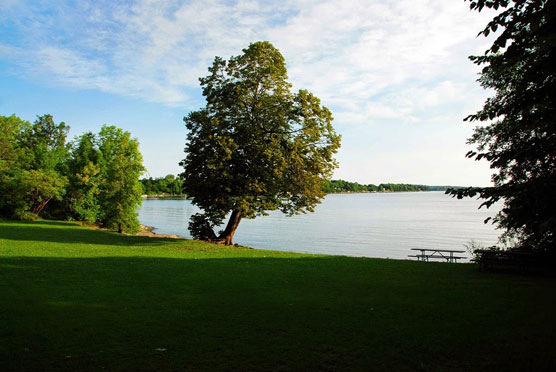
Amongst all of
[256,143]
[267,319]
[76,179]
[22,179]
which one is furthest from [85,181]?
[267,319]

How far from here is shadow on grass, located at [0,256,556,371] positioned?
5.77 metres

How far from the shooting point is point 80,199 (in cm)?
4719

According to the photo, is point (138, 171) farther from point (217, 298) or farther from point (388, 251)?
point (217, 298)

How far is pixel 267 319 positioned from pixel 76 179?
45103 mm

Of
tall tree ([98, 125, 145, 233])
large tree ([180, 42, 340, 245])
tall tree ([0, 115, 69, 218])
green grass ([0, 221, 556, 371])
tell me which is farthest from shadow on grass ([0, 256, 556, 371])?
tall tree ([0, 115, 69, 218])

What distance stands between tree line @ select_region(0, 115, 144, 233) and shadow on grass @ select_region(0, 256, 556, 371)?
29.2m

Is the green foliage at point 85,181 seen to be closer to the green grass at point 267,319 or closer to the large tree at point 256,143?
the large tree at point 256,143

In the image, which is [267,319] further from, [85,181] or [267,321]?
[85,181]

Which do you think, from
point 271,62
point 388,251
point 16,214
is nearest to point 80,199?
point 16,214

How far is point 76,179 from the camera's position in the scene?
45.7m

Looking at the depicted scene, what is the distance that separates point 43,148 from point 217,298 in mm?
51663

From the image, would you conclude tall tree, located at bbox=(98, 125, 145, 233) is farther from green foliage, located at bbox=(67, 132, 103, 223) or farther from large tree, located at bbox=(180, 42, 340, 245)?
large tree, located at bbox=(180, 42, 340, 245)

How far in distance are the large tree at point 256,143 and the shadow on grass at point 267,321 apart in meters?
10.6

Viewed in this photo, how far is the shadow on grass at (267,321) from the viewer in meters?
5.77
